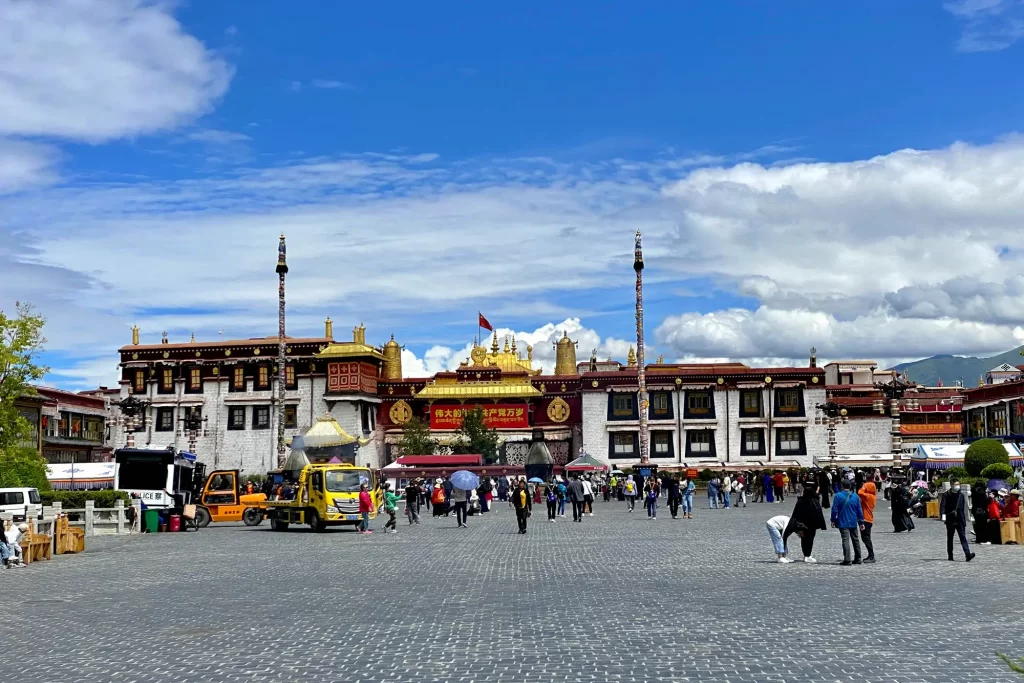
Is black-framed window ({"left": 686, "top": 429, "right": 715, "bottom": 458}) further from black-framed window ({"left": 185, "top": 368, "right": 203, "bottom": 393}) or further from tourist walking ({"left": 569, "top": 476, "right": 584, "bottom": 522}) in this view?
tourist walking ({"left": 569, "top": 476, "right": 584, "bottom": 522})

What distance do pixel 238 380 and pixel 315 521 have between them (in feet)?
139

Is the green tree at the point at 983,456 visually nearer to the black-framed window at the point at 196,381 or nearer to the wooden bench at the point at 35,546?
the wooden bench at the point at 35,546

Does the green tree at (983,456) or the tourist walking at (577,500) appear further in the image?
the green tree at (983,456)

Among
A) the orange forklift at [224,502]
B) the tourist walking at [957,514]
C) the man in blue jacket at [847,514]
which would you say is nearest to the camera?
the man in blue jacket at [847,514]

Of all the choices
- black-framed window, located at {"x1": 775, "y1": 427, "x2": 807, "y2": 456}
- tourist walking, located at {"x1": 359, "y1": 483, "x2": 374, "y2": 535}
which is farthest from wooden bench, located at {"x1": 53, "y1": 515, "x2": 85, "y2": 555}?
black-framed window, located at {"x1": 775, "y1": 427, "x2": 807, "y2": 456}

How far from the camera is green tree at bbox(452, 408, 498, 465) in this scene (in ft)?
237

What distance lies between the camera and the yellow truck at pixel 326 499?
36.0 metres

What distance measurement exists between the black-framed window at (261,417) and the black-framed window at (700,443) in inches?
1071

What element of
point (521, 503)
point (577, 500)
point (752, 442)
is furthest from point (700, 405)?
point (521, 503)

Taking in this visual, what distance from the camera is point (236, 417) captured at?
76.8m

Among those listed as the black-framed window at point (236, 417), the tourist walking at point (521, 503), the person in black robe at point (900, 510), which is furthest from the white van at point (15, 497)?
the black-framed window at point (236, 417)

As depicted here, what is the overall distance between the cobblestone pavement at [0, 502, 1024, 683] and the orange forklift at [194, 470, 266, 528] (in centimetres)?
1627

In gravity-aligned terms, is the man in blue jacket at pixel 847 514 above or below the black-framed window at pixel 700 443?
below

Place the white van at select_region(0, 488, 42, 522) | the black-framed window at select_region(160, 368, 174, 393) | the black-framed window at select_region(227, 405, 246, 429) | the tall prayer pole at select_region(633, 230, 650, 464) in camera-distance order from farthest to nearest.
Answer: the black-framed window at select_region(160, 368, 174, 393), the black-framed window at select_region(227, 405, 246, 429), the tall prayer pole at select_region(633, 230, 650, 464), the white van at select_region(0, 488, 42, 522)
